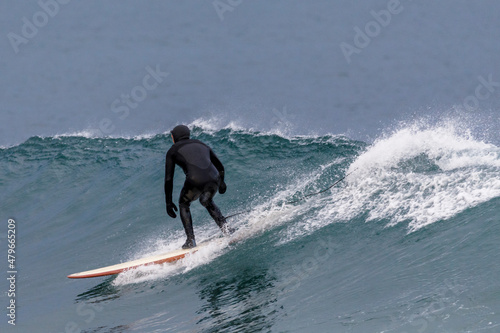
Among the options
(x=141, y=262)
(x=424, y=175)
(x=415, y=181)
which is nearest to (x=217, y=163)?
(x=141, y=262)

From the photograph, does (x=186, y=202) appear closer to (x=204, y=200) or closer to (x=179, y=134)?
(x=204, y=200)

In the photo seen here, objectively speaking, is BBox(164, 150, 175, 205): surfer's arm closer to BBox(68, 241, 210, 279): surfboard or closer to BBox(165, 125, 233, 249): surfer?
BBox(165, 125, 233, 249): surfer

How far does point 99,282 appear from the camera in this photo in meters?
8.98

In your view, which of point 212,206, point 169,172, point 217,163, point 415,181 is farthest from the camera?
point 415,181

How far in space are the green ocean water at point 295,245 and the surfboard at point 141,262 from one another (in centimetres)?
10

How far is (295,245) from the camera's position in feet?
27.5

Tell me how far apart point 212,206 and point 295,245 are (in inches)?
47.5

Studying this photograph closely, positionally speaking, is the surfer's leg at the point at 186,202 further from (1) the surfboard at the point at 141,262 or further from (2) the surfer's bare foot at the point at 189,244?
(1) the surfboard at the point at 141,262

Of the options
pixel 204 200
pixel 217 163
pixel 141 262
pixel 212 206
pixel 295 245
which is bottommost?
pixel 295 245

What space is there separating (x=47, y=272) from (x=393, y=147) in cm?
573

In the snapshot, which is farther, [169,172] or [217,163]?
[217,163]

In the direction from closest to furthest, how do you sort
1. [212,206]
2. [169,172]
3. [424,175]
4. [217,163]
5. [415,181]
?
1. [169,172]
2. [212,206]
3. [217,163]
4. [415,181]
5. [424,175]

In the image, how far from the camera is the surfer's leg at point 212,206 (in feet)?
27.9

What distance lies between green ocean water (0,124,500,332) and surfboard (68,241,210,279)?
98 millimetres
